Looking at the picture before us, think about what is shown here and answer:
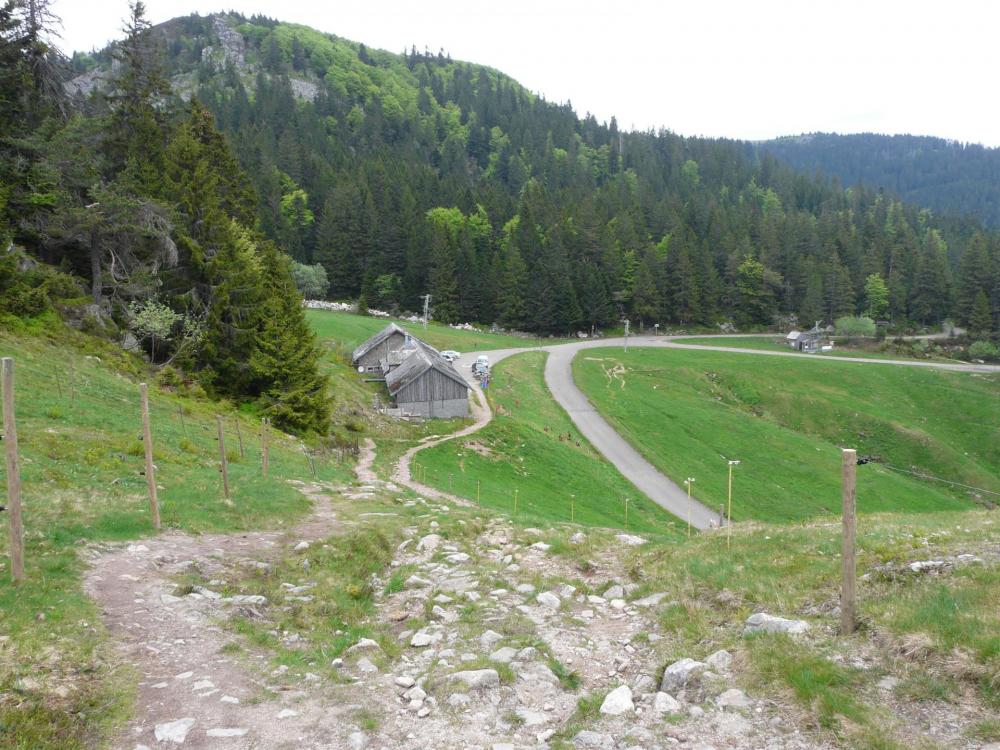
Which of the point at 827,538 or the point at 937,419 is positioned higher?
the point at 827,538

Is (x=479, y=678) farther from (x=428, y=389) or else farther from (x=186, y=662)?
(x=428, y=389)

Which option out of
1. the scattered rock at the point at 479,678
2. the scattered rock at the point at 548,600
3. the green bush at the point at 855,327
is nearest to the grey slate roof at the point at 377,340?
the scattered rock at the point at 548,600

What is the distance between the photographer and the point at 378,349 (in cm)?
6300

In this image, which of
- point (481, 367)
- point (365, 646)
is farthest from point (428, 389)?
point (365, 646)

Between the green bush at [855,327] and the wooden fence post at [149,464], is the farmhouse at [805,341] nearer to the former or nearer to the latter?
the green bush at [855,327]

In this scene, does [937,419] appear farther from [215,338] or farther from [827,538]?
[215,338]

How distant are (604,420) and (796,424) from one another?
80.3 ft

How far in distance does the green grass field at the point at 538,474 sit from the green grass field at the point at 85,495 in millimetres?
8540

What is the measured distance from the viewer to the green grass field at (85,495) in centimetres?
770

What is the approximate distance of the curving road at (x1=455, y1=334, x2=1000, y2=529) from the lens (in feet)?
137

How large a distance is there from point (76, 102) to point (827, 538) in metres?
55.5

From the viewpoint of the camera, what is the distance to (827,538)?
12.7 m

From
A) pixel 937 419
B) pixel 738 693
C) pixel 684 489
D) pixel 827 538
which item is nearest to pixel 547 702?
pixel 738 693

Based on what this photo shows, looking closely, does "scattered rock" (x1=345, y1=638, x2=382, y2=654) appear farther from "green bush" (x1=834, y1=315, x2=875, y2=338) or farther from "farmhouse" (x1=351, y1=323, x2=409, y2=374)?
"green bush" (x1=834, y1=315, x2=875, y2=338)
